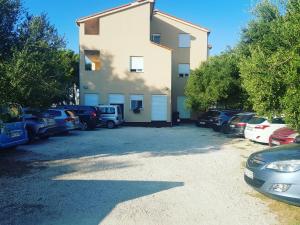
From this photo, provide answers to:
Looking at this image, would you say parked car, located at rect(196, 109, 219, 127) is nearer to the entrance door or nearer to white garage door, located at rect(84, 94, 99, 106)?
the entrance door

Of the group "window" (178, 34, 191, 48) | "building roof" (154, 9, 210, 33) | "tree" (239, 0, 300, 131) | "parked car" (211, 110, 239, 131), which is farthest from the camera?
"window" (178, 34, 191, 48)

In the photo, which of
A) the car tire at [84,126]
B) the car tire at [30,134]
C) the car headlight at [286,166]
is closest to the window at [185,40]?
the car tire at [84,126]

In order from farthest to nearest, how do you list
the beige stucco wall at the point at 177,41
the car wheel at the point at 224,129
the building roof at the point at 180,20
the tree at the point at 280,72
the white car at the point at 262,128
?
1. the beige stucco wall at the point at 177,41
2. the building roof at the point at 180,20
3. the car wheel at the point at 224,129
4. the white car at the point at 262,128
5. the tree at the point at 280,72

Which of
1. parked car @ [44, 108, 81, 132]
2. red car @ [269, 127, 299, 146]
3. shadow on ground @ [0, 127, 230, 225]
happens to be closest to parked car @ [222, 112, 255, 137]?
red car @ [269, 127, 299, 146]

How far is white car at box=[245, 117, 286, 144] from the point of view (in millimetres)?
17078

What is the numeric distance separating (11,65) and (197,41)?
90.8 feet

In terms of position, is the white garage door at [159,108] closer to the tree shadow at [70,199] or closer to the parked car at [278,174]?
the tree shadow at [70,199]

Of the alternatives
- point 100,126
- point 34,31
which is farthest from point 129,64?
point 34,31

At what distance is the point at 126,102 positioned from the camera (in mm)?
31984

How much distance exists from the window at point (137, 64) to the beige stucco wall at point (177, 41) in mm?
5342

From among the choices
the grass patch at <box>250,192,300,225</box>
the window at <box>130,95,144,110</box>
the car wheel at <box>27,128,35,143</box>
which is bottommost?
the grass patch at <box>250,192,300,225</box>

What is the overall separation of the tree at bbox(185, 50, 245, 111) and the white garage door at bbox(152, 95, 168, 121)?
205 cm

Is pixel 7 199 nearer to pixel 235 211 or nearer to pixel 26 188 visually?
pixel 26 188

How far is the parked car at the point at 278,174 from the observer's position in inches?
254
